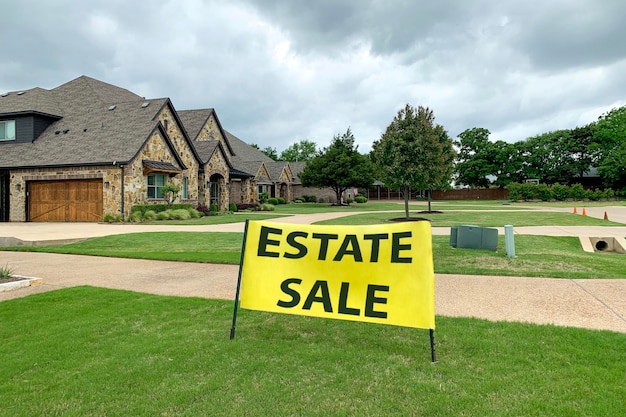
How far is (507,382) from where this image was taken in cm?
363

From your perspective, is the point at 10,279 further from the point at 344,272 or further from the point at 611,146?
the point at 611,146

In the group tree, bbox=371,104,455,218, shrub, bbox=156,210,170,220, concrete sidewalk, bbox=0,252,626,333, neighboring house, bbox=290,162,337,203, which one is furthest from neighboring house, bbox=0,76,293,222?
neighboring house, bbox=290,162,337,203

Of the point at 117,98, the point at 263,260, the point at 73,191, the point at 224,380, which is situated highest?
the point at 117,98

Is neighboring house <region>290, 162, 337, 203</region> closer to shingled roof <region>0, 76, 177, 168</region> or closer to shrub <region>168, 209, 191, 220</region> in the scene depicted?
shingled roof <region>0, 76, 177, 168</region>

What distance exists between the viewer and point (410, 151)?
2295 centimetres

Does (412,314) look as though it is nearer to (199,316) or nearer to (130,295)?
(199,316)

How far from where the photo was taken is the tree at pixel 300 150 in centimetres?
9250

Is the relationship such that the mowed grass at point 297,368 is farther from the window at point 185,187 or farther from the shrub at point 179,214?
the window at point 185,187

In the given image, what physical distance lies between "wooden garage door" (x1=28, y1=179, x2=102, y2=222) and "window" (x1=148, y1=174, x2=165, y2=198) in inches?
112

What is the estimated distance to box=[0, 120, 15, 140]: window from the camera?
28266 mm

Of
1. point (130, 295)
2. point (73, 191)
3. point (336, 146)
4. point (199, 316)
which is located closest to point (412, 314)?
point (199, 316)

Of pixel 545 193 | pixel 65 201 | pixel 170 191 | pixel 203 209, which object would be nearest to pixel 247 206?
pixel 203 209

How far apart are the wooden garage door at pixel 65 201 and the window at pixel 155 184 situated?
112 inches

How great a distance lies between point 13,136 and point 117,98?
25.4 feet
